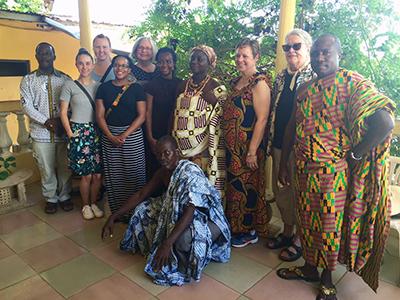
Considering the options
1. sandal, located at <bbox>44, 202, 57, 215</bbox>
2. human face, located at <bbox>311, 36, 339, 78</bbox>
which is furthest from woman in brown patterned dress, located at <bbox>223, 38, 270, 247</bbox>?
sandal, located at <bbox>44, 202, 57, 215</bbox>

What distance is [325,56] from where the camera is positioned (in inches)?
70.5

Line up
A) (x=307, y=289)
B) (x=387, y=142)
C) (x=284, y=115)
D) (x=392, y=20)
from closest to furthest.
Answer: (x=387, y=142), (x=307, y=289), (x=284, y=115), (x=392, y=20)

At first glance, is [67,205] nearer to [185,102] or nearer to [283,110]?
[185,102]

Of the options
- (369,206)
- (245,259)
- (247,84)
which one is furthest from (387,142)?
(245,259)

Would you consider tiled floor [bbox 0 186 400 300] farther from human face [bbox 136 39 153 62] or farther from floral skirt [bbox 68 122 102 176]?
human face [bbox 136 39 153 62]

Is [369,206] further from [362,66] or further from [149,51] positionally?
[149,51]

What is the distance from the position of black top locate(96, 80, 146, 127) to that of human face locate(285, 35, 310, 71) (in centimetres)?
116

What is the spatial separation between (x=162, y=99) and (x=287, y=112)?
1.02m

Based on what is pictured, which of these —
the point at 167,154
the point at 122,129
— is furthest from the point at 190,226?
the point at 122,129

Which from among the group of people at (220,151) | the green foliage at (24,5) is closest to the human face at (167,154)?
the group of people at (220,151)

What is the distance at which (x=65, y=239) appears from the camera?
2697 millimetres

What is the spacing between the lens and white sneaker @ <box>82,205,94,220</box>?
3.04 metres

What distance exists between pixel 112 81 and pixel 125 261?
1.37 metres

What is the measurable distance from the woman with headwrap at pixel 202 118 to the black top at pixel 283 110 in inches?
15.6
